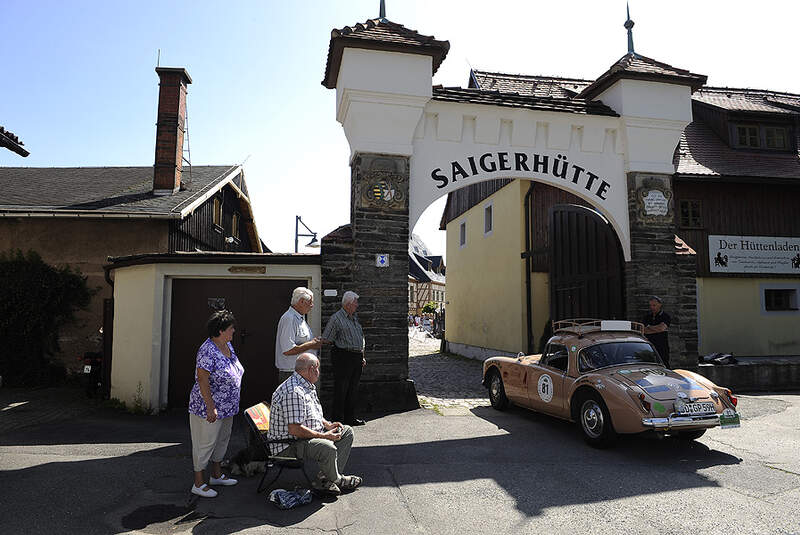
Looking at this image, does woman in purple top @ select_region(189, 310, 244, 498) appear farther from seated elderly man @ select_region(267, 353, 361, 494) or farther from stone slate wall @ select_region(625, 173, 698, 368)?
stone slate wall @ select_region(625, 173, 698, 368)

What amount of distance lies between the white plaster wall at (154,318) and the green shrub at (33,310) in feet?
14.1

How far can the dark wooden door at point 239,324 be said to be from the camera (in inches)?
340

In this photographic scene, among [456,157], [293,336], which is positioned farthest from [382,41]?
[293,336]

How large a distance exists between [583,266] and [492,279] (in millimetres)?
7102

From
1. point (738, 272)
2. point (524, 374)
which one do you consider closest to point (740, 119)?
point (738, 272)

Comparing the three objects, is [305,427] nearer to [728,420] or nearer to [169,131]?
[728,420]

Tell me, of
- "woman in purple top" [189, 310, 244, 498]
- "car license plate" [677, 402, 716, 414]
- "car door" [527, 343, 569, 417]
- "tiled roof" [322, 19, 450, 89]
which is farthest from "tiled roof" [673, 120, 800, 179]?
"woman in purple top" [189, 310, 244, 498]

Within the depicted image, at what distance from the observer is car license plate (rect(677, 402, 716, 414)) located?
5.81m

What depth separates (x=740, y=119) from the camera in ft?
53.2

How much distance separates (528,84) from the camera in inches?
709

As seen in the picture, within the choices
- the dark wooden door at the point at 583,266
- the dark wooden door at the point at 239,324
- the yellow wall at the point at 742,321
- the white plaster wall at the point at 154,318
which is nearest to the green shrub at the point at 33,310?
the white plaster wall at the point at 154,318

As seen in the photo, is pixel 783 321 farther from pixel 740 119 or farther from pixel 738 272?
pixel 740 119

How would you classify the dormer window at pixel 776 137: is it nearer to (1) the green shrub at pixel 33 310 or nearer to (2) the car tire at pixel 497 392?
(2) the car tire at pixel 497 392

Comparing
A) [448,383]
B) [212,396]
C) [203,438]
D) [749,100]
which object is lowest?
[448,383]
